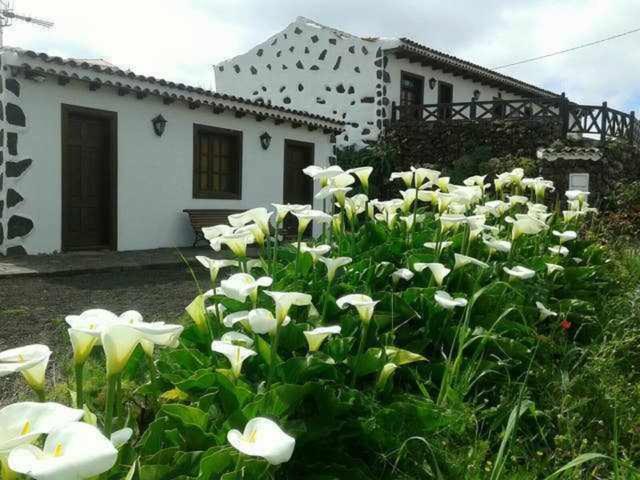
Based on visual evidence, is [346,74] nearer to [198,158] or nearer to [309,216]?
[198,158]

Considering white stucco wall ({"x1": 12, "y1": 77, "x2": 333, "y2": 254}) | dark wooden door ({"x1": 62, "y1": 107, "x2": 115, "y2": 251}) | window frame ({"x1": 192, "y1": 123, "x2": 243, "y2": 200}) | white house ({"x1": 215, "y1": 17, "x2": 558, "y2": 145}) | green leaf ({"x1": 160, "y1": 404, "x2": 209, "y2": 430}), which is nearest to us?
green leaf ({"x1": 160, "y1": 404, "x2": 209, "y2": 430})

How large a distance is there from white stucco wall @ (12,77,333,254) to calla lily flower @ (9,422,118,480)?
8.06 m

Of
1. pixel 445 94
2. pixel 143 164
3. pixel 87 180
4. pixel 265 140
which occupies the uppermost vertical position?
pixel 445 94

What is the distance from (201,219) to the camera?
10.1 metres

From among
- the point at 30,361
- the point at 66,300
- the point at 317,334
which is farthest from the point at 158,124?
the point at 30,361

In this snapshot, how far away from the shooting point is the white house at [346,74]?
47.2ft

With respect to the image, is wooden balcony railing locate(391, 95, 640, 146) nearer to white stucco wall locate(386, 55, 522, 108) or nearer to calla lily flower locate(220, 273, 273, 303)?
white stucco wall locate(386, 55, 522, 108)

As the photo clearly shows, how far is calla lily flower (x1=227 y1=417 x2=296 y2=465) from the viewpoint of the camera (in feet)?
3.06

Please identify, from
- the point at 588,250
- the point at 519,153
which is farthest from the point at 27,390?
the point at 519,153

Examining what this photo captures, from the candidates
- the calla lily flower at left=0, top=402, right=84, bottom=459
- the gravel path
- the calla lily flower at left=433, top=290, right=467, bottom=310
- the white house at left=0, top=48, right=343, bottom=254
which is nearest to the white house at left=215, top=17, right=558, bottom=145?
the white house at left=0, top=48, right=343, bottom=254

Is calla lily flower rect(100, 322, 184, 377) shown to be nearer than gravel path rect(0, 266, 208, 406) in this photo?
Yes

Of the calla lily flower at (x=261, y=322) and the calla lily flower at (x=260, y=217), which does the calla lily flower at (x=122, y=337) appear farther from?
the calla lily flower at (x=260, y=217)

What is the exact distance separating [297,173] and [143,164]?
383cm

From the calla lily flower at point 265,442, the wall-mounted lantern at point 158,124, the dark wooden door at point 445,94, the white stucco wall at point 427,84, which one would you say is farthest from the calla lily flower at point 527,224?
the dark wooden door at point 445,94
